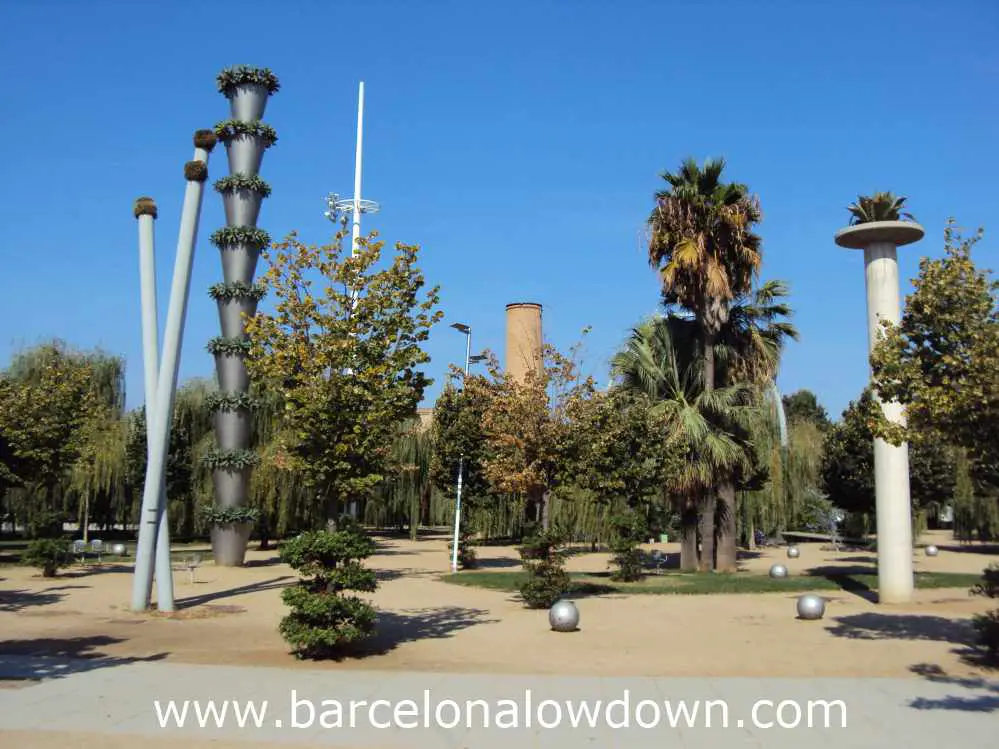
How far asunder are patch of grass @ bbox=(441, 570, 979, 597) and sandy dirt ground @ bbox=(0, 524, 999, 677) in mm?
850

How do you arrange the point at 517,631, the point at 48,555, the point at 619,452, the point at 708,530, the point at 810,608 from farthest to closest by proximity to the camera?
the point at 708,530 → the point at 48,555 → the point at 619,452 → the point at 810,608 → the point at 517,631

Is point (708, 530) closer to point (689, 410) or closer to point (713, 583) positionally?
point (713, 583)

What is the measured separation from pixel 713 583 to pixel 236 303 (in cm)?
1600

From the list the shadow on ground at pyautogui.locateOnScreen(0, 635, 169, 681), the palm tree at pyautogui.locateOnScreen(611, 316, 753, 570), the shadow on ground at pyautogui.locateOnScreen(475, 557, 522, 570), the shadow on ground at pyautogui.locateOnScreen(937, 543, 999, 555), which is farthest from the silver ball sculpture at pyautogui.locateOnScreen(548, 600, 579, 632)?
the shadow on ground at pyautogui.locateOnScreen(937, 543, 999, 555)

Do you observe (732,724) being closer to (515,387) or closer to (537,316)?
(515,387)

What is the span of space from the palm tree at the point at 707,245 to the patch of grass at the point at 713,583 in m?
2.53

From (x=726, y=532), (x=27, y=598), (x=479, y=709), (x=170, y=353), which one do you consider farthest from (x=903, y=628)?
(x=27, y=598)

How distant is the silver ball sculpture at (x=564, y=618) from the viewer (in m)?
12.9

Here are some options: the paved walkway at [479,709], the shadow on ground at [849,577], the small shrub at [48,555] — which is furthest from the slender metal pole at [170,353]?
the shadow on ground at [849,577]

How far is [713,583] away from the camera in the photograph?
1988cm

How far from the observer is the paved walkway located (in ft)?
23.2

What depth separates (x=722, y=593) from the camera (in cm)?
1858

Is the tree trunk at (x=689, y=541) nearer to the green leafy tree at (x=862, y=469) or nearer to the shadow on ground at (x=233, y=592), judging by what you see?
the green leafy tree at (x=862, y=469)

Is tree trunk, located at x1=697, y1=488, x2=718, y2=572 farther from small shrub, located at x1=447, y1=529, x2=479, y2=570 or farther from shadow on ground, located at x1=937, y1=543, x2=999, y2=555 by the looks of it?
shadow on ground, located at x1=937, y1=543, x2=999, y2=555
